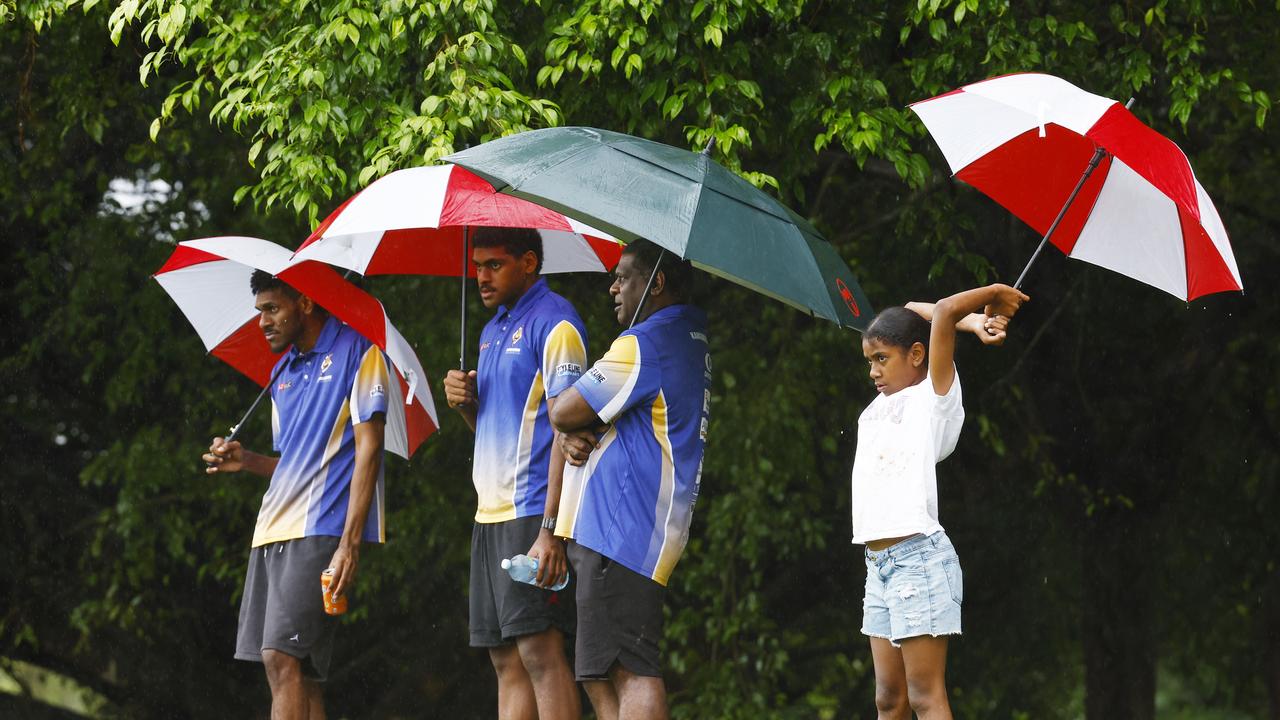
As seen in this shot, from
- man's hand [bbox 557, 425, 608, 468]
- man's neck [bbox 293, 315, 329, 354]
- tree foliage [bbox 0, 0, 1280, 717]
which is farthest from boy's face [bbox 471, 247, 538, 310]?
tree foliage [bbox 0, 0, 1280, 717]

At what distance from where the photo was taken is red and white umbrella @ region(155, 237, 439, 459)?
547 centimetres

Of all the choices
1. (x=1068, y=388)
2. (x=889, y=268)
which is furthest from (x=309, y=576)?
(x=1068, y=388)

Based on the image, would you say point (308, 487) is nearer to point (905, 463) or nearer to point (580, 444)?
point (580, 444)

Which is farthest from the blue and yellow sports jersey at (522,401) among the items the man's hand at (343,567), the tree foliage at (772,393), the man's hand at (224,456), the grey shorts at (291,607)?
the tree foliage at (772,393)

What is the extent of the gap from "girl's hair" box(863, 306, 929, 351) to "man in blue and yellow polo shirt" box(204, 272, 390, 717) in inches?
71.8

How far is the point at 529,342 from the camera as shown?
509cm

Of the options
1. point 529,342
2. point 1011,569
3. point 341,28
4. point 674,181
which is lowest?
point 1011,569

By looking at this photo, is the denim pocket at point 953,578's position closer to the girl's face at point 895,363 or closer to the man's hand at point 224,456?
the girl's face at point 895,363

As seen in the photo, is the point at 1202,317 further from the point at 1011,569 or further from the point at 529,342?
the point at 529,342

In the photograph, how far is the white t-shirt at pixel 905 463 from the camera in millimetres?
4617

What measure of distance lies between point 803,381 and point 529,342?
16.7 feet

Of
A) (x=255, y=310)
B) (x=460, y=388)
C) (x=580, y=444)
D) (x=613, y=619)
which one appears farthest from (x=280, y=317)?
(x=613, y=619)

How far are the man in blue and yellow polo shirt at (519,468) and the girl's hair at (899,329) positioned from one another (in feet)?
3.11

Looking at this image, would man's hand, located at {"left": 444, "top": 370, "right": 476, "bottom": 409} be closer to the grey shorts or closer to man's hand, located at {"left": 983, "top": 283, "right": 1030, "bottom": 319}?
the grey shorts
